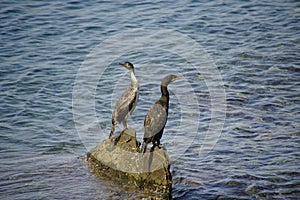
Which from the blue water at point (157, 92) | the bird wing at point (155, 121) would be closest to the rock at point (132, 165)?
the blue water at point (157, 92)

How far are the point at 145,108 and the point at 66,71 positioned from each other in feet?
11.7

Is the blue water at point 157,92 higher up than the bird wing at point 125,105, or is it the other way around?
the bird wing at point 125,105

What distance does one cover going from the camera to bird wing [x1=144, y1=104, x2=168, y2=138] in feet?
26.4

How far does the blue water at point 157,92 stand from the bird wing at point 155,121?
108cm

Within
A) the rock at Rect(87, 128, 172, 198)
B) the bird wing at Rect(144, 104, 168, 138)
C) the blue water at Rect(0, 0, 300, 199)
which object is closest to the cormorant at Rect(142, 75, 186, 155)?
the bird wing at Rect(144, 104, 168, 138)

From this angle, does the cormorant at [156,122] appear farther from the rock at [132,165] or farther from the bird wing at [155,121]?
the rock at [132,165]

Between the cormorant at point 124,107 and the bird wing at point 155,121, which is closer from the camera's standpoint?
the bird wing at point 155,121

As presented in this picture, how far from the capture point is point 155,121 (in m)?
8.17

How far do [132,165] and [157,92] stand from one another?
16.8 ft

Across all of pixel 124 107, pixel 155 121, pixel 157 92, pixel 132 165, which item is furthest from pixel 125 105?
pixel 157 92

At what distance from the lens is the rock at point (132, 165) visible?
802 centimetres

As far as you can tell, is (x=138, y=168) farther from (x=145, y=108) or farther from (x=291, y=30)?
(x=291, y=30)

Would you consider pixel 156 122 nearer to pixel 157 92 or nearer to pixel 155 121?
pixel 155 121

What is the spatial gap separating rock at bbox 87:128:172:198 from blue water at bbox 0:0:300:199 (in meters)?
0.23
